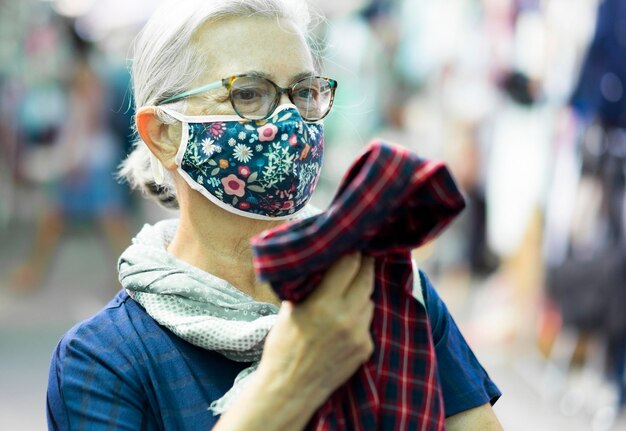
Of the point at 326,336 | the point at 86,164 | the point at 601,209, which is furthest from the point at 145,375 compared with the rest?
the point at 86,164

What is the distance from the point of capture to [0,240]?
37.5 ft

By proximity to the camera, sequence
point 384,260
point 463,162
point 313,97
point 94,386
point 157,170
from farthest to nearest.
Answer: point 463,162 → point 157,170 → point 313,97 → point 94,386 → point 384,260

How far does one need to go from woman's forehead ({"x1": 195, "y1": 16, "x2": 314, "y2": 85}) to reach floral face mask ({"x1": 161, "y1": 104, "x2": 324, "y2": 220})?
8cm

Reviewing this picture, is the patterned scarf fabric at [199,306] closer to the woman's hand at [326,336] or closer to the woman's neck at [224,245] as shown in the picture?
the woman's neck at [224,245]

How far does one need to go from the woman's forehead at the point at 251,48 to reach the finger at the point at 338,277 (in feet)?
1.73

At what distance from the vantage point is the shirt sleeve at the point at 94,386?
2.07 meters

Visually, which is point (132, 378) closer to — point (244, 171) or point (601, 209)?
point (244, 171)

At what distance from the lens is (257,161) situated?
227cm

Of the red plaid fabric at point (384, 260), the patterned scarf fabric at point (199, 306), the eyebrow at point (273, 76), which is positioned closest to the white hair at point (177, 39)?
the eyebrow at point (273, 76)

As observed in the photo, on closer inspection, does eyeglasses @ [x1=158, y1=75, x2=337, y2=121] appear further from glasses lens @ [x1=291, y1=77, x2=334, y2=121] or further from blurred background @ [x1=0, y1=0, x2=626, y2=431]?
blurred background @ [x1=0, y1=0, x2=626, y2=431]

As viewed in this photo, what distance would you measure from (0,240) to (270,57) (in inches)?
380

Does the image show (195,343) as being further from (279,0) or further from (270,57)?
(279,0)

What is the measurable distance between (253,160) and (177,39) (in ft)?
0.91

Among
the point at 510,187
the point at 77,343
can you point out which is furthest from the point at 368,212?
the point at 510,187
